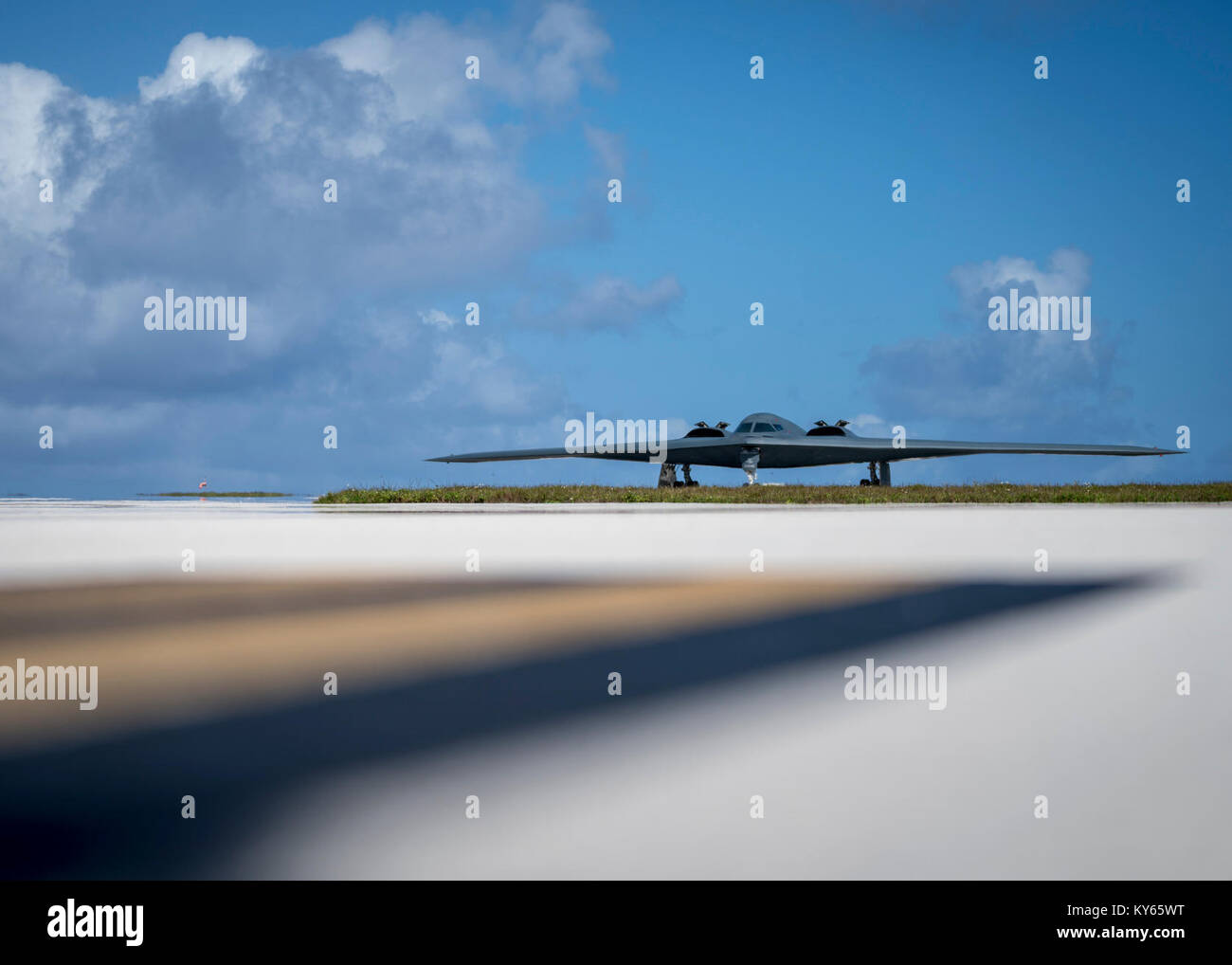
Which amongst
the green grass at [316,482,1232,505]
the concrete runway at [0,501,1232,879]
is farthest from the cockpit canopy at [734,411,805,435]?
the concrete runway at [0,501,1232,879]

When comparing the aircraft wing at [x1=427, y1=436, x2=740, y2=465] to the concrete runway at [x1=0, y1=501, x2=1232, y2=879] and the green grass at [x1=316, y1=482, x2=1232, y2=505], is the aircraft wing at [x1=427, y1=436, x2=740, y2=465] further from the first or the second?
the concrete runway at [x1=0, y1=501, x2=1232, y2=879]

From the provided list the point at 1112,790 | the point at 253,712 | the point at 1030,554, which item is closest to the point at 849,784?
the point at 1112,790

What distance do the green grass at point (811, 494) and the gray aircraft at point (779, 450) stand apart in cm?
645

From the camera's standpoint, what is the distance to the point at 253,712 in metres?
5.27

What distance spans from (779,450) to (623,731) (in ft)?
134

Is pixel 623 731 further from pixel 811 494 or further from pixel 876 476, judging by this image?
pixel 876 476

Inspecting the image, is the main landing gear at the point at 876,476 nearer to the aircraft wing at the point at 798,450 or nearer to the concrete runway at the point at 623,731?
the aircraft wing at the point at 798,450

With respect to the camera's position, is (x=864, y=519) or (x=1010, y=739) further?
(x=864, y=519)

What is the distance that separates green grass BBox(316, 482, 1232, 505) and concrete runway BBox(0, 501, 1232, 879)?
848 inches

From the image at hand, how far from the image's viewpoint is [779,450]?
4491cm

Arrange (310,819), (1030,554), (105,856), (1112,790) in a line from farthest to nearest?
(1030,554), (1112,790), (310,819), (105,856)

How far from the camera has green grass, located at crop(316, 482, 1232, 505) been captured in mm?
32781
